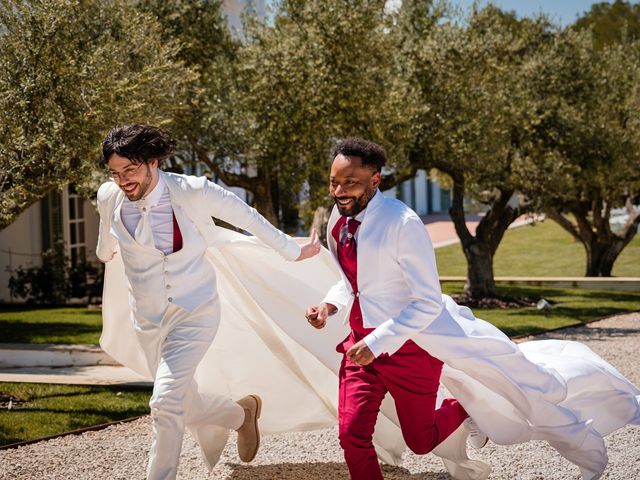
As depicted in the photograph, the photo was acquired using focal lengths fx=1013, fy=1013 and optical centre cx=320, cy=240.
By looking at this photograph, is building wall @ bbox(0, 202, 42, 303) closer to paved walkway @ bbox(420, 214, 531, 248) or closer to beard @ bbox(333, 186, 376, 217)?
beard @ bbox(333, 186, 376, 217)

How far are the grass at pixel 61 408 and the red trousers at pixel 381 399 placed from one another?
3.26 m

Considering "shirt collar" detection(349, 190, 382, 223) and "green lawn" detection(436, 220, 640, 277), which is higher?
"shirt collar" detection(349, 190, 382, 223)

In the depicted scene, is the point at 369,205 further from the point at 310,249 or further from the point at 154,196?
the point at 154,196

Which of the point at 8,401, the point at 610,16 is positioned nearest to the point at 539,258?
the point at 8,401

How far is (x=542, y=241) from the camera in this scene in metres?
36.4

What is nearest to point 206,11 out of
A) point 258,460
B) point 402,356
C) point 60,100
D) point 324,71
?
point 324,71

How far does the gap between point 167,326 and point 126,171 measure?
0.86 meters

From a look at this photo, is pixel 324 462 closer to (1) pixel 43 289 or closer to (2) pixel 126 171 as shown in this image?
(2) pixel 126 171

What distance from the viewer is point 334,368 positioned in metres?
6.27

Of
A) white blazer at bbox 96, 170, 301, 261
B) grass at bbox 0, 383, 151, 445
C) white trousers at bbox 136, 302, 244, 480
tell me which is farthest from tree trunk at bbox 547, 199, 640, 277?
white trousers at bbox 136, 302, 244, 480

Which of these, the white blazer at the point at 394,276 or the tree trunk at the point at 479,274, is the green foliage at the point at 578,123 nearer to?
the tree trunk at the point at 479,274

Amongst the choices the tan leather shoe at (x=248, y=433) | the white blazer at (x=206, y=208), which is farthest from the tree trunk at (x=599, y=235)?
the white blazer at (x=206, y=208)

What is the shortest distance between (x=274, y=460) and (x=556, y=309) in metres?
11.8

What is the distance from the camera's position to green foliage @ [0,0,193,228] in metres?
8.67
